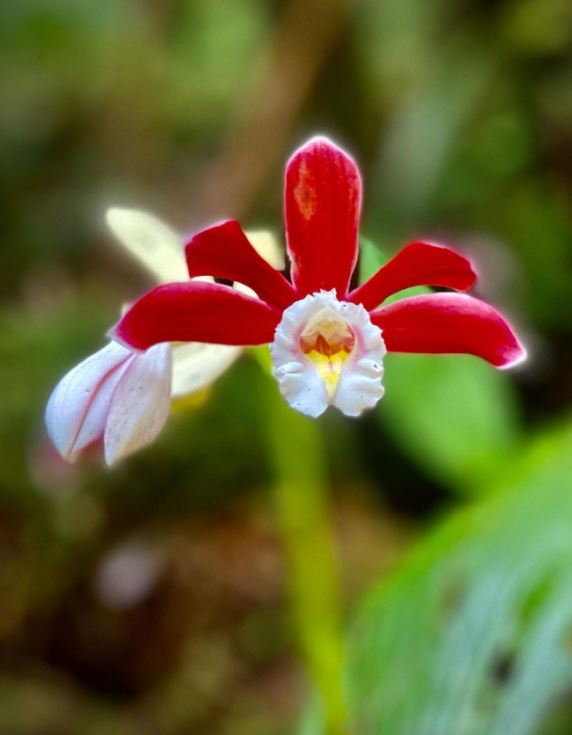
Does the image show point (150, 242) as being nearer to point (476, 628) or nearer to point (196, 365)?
point (196, 365)

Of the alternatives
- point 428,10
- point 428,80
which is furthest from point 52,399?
point 428,10

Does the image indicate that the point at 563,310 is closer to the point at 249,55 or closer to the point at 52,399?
the point at 249,55

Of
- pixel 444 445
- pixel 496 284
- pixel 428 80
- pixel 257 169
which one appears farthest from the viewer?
pixel 428 80

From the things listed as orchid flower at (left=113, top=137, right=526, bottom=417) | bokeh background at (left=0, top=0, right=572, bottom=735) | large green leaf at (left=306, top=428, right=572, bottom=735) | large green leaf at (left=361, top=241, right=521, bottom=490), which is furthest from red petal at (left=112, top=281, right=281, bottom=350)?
large green leaf at (left=361, top=241, right=521, bottom=490)

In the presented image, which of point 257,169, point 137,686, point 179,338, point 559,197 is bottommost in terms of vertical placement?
point 137,686

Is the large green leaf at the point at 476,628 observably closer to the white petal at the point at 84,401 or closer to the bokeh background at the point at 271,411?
the bokeh background at the point at 271,411

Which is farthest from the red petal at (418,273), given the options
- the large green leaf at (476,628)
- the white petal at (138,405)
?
the large green leaf at (476,628)

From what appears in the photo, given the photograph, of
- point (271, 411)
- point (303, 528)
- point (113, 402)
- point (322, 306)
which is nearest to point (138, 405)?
point (113, 402)

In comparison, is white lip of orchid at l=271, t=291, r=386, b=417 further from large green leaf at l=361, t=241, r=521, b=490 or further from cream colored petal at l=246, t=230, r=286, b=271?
large green leaf at l=361, t=241, r=521, b=490
